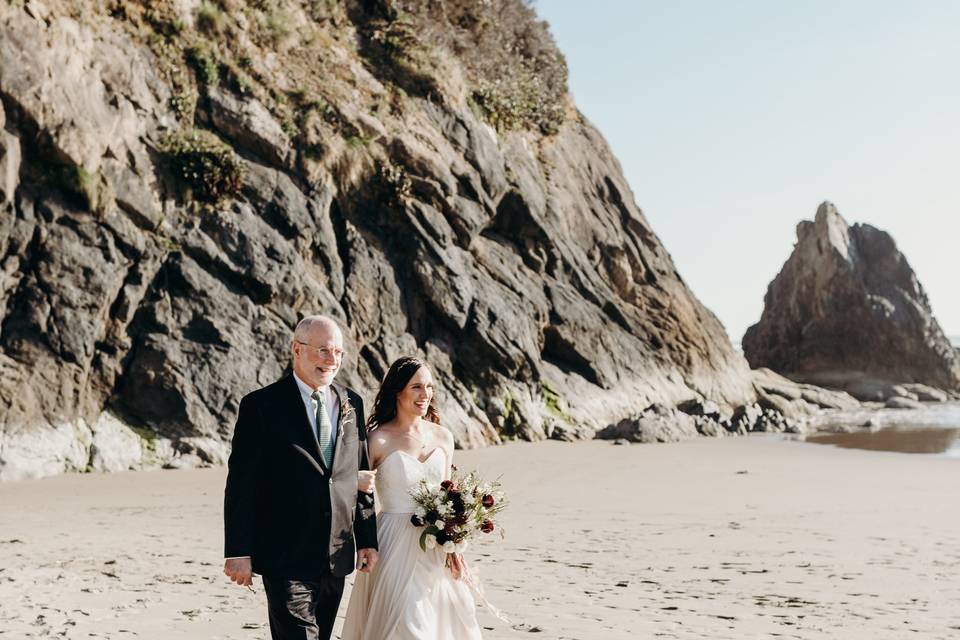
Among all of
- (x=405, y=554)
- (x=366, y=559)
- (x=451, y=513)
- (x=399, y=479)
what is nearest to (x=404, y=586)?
(x=405, y=554)

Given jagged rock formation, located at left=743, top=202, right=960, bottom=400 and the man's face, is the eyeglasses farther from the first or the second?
jagged rock formation, located at left=743, top=202, right=960, bottom=400

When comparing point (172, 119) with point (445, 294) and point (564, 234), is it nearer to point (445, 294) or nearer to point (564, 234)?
point (445, 294)

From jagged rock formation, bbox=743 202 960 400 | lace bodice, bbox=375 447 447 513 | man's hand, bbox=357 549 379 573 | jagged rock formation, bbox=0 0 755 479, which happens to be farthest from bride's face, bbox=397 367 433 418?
jagged rock formation, bbox=743 202 960 400

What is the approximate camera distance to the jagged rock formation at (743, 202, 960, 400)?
48250 mm

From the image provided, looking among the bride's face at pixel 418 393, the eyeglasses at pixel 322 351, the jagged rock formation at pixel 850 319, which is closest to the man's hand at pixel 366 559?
the bride's face at pixel 418 393

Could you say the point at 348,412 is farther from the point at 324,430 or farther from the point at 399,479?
the point at 399,479

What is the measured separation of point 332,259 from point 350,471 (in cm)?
1485

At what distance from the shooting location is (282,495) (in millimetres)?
4656

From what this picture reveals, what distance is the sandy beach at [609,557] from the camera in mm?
6883

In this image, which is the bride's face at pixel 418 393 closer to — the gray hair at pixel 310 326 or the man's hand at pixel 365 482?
the man's hand at pixel 365 482

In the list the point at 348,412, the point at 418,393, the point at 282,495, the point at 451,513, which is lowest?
the point at 451,513

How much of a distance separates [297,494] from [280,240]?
14143 millimetres

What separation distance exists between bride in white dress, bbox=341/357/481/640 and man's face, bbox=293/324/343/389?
0.80 meters

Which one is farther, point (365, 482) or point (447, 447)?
point (447, 447)
